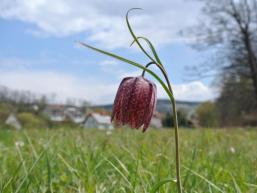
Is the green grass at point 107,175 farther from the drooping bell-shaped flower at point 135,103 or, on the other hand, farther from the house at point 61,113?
the house at point 61,113

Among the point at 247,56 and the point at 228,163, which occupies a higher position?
the point at 247,56

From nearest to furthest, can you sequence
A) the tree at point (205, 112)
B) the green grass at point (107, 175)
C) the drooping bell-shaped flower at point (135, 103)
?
the drooping bell-shaped flower at point (135, 103) < the green grass at point (107, 175) < the tree at point (205, 112)

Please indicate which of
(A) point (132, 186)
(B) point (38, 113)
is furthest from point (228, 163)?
(B) point (38, 113)

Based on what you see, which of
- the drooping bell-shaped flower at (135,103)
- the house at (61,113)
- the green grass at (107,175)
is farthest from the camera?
the house at (61,113)

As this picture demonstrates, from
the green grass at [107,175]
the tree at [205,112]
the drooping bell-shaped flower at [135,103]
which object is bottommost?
the green grass at [107,175]

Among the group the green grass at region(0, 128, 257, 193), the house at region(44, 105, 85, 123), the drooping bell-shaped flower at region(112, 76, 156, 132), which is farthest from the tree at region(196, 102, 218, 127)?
the drooping bell-shaped flower at region(112, 76, 156, 132)

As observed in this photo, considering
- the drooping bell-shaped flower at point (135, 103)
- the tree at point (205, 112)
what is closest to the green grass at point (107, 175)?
the drooping bell-shaped flower at point (135, 103)

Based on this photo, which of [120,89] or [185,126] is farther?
[185,126]

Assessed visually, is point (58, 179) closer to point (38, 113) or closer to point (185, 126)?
point (185, 126)
